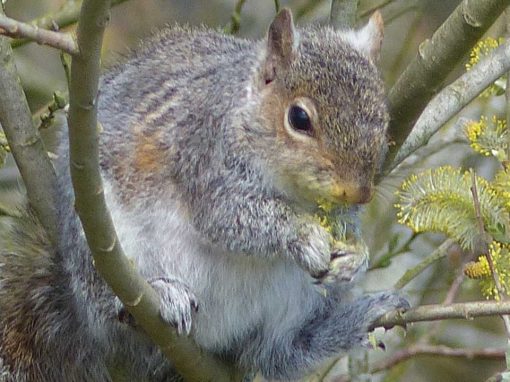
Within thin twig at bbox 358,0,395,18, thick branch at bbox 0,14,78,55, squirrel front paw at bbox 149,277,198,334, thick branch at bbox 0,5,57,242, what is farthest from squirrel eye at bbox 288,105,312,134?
thin twig at bbox 358,0,395,18

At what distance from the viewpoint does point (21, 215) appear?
2562mm

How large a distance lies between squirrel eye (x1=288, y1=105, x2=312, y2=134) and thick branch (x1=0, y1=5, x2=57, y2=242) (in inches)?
22.2

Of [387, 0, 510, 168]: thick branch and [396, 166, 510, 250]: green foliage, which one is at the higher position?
[387, 0, 510, 168]: thick branch

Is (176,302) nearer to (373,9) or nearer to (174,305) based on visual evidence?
(174,305)

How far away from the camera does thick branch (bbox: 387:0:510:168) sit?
2.03m

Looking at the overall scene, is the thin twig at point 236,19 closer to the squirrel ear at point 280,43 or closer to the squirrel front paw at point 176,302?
the squirrel ear at point 280,43

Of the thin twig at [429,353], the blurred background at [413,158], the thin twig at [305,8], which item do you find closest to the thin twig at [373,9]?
the blurred background at [413,158]

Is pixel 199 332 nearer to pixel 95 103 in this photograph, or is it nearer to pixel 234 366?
pixel 234 366

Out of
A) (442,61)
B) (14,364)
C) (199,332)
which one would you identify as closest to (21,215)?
(14,364)

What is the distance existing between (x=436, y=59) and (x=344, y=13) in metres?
0.59

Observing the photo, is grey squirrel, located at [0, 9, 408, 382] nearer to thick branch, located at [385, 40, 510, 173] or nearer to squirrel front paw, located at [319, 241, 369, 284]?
squirrel front paw, located at [319, 241, 369, 284]

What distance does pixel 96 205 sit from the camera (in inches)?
65.2

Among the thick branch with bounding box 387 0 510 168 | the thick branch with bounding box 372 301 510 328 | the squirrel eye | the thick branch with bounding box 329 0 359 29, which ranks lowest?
the thick branch with bounding box 372 301 510 328

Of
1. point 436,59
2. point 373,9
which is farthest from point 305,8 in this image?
point 436,59
